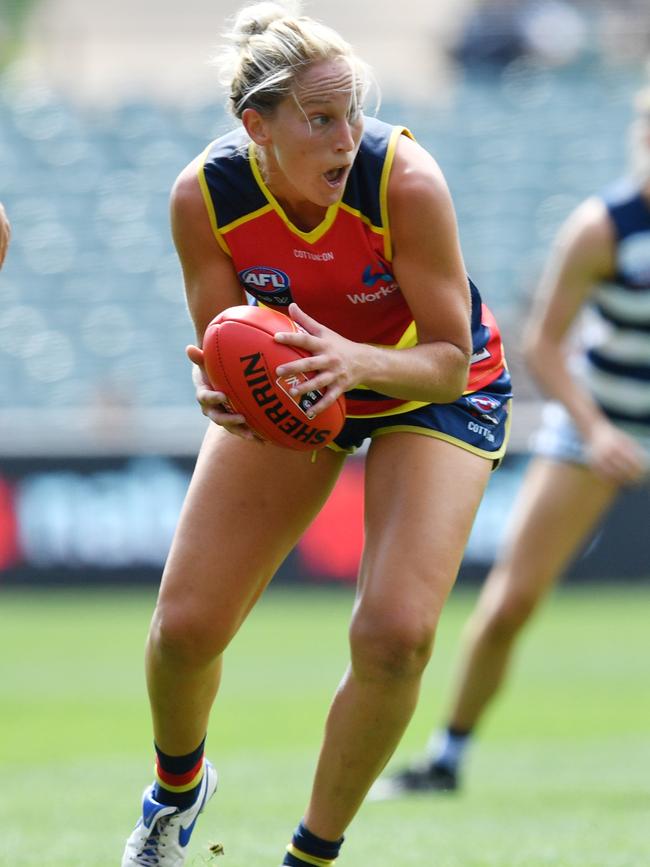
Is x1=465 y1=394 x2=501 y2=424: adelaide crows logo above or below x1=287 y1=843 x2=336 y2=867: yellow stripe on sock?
above

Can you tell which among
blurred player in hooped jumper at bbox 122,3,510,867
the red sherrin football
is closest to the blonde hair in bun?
blurred player in hooped jumper at bbox 122,3,510,867

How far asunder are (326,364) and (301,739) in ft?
14.3

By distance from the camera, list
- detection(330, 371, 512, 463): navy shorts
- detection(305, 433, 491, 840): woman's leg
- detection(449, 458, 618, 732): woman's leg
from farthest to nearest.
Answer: detection(449, 458, 618, 732): woman's leg, detection(330, 371, 512, 463): navy shorts, detection(305, 433, 491, 840): woman's leg

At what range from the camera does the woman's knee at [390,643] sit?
364 centimetres

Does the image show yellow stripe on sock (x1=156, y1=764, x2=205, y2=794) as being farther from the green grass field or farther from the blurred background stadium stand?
the blurred background stadium stand

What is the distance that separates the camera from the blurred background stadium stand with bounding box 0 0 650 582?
1520 cm

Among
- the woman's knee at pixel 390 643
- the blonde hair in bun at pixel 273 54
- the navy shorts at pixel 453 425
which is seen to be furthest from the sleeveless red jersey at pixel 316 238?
the woman's knee at pixel 390 643

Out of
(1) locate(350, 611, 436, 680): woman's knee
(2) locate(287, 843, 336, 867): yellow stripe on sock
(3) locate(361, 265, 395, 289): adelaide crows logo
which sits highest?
(3) locate(361, 265, 395, 289): adelaide crows logo

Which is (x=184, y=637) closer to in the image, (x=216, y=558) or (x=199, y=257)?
(x=216, y=558)

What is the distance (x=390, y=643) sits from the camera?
12.0 feet

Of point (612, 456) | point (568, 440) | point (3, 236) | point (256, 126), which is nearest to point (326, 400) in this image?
point (256, 126)

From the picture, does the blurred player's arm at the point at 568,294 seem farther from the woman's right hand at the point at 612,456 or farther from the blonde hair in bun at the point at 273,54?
the blonde hair in bun at the point at 273,54

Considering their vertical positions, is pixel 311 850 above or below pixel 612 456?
below

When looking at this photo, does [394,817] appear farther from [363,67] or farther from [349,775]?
[363,67]
